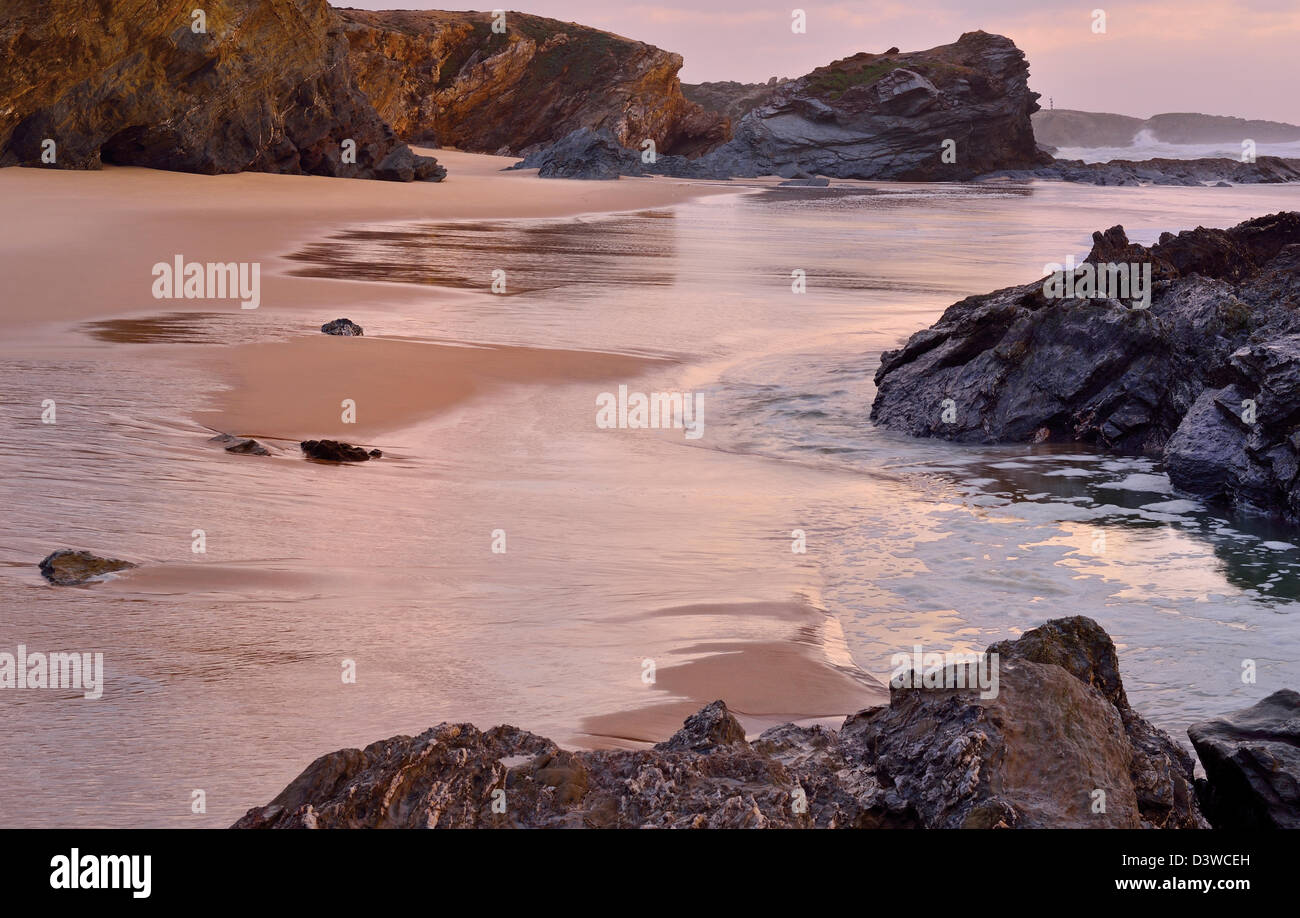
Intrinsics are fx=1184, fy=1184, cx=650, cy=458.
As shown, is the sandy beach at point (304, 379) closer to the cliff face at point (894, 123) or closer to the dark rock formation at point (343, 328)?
the dark rock formation at point (343, 328)

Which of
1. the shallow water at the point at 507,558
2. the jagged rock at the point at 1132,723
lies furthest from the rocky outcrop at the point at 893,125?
the jagged rock at the point at 1132,723

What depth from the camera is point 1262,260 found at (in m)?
9.60

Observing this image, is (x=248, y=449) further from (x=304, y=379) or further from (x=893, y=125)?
(x=893, y=125)

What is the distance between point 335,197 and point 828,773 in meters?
24.3

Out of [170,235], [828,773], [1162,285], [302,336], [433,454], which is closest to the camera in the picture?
[828,773]

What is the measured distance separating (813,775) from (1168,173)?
204 ft

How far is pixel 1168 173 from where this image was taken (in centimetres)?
5756

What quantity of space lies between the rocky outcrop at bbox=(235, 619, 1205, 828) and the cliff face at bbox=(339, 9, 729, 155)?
57.1 metres

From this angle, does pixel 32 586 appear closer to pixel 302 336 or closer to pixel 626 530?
pixel 626 530

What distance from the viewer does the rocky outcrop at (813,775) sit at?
7.02ft

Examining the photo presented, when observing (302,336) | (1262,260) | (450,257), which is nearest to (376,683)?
(302,336)

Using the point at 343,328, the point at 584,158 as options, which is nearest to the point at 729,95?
the point at 584,158

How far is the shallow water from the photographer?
292 centimetres
